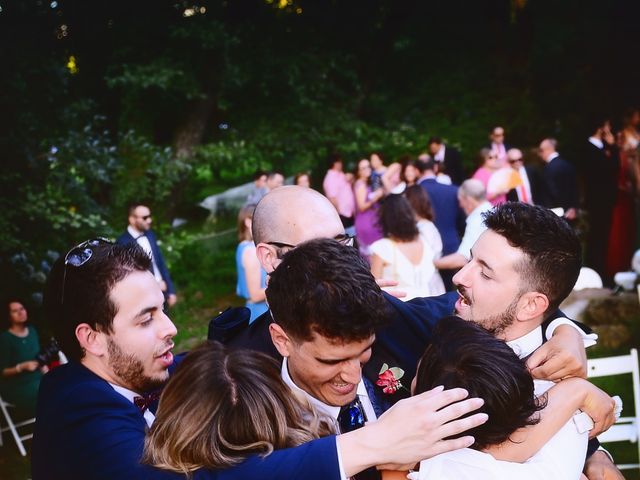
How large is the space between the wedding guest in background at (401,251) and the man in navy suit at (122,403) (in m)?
3.22

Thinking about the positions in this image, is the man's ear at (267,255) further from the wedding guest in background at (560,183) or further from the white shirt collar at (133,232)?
the wedding guest in background at (560,183)

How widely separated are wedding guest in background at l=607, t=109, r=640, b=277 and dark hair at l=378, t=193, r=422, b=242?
14.5ft

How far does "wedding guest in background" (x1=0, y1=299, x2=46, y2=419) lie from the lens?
598cm

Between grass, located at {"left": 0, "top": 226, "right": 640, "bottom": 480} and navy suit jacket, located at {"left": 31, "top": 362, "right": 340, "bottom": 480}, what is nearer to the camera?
navy suit jacket, located at {"left": 31, "top": 362, "right": 340, "bottom": 480}

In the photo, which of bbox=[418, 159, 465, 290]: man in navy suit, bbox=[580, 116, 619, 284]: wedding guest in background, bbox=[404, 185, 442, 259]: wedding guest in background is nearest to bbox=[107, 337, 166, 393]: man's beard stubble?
bbox=[404, 185, 442, 259]: wedding guest in background

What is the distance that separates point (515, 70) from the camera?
13750mm

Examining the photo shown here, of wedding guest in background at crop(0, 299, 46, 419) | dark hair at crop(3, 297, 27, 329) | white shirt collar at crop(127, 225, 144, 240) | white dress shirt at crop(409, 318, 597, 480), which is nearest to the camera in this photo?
white dress shirt at crop(409, 318, 597, 480)

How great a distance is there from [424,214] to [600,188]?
12.5ft

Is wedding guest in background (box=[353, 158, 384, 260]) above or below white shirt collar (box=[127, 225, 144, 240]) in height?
below

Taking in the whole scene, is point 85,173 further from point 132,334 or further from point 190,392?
point 190,392

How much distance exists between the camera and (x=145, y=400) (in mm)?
2158

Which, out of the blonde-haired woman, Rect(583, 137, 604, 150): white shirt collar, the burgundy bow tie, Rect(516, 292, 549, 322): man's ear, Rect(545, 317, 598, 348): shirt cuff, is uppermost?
the blonde-haired woman

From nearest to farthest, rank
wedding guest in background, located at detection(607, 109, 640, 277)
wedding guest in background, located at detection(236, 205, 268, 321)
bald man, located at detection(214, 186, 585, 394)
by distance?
bald man, located at detection(214, 186, 585, 394) < wedding guest in background, located at detection(236, 205, 268, 321) < wedding guest in background, located at detection(607, 109, 640, 277)

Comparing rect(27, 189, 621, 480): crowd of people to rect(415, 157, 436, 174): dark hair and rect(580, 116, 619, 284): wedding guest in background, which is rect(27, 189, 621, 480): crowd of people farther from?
rect(580, 116, 619, 284): wedding guest in background
